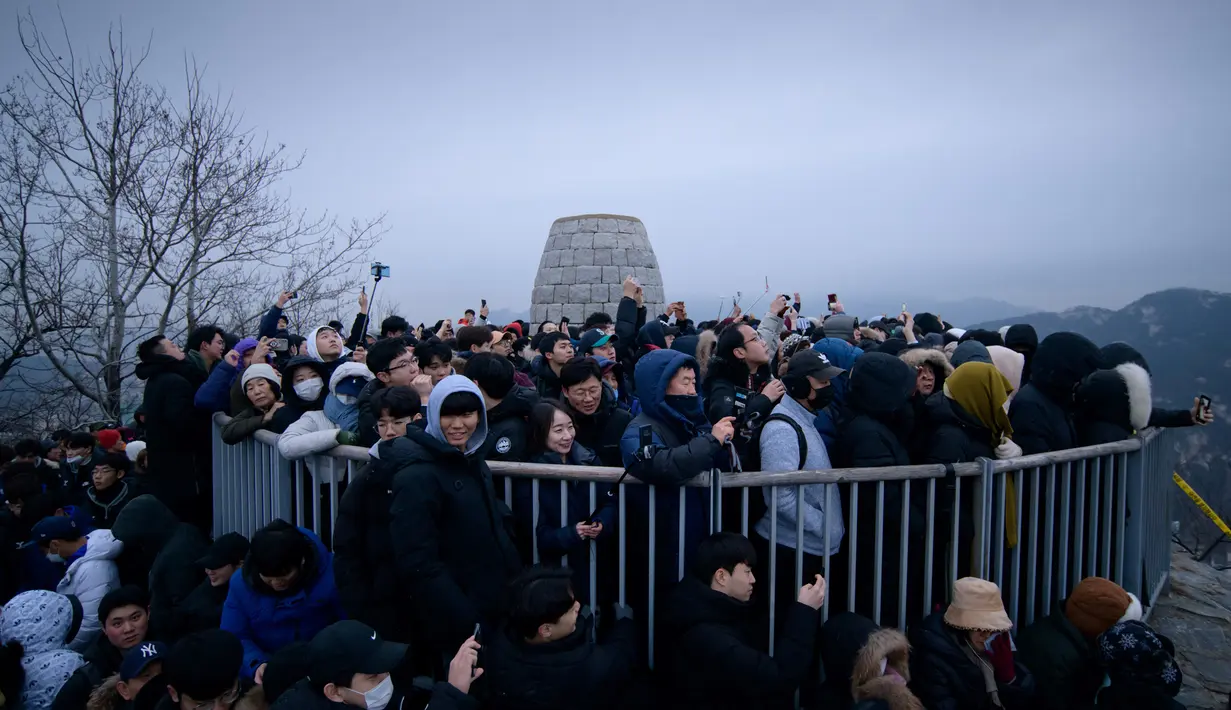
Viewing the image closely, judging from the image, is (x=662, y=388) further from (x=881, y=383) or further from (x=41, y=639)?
(x=41, y=639)

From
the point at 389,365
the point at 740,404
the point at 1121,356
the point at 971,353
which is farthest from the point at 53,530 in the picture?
the point at 1121,356

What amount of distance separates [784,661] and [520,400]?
Answer: 5.77 feet

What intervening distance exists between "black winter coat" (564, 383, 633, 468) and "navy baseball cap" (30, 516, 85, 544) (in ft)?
12.1

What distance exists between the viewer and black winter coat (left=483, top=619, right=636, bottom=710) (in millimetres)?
2506

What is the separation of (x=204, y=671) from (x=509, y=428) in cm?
158

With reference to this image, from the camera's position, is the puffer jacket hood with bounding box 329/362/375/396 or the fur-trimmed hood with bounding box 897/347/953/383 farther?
the fur-trimmed hood with bounding box 897/347/953/383

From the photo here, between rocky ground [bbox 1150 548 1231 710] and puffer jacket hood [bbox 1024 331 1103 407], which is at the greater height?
puffer jacket hood [bbox 1024 331 1103 407]

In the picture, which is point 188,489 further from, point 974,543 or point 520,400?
point 974,543

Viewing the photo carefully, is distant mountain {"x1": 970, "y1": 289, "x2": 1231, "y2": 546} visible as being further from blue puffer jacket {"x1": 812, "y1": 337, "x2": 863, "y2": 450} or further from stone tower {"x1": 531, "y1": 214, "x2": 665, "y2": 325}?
blue puffer jacket {"x1": 812, "y1": 337, "x2": 863, "y2": 450}

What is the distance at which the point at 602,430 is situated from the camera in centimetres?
380

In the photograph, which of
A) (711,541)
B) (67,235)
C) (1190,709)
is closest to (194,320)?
(67,235)

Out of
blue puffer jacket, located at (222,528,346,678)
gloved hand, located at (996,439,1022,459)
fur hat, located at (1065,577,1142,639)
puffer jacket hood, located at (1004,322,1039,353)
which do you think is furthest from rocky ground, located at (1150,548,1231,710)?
blue puffer jacket, located at (222,528,346,678)

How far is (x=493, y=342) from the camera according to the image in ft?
21.3

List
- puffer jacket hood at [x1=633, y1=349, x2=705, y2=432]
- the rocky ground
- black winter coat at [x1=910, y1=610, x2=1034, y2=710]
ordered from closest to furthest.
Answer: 1. black winter coat at [x1=910, y1=610, x2=1034, y2=710]
2. puffer jacket hood at [x1=633, y1=349, x2=705, y2=432]
3. the rocky ground
